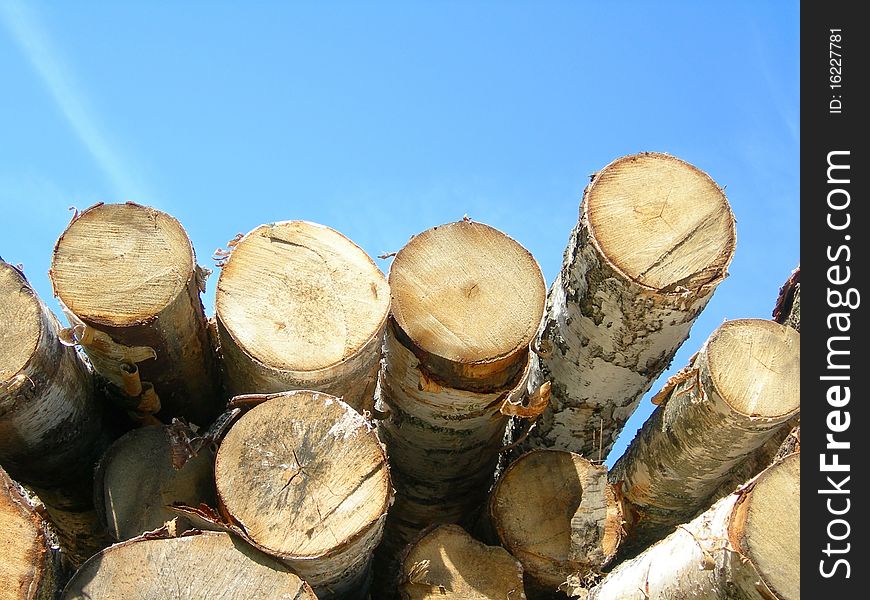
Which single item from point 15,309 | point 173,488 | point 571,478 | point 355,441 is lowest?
point 571,478

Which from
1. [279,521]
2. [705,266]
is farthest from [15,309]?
[705,266]

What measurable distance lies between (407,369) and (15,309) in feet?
3.82

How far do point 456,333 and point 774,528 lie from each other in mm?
1052

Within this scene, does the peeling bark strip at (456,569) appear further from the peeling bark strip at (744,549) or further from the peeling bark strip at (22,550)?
the peeling bark strip at (22,550)

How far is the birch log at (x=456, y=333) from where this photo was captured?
264 cm

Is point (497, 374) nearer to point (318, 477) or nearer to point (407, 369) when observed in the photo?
point (407, 369)

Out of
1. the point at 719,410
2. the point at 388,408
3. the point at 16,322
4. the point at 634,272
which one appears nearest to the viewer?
the point at 16,322

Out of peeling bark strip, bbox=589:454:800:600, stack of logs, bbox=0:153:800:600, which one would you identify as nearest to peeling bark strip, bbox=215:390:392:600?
stack of logs, bbox=0:153:800:600

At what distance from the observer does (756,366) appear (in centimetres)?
278

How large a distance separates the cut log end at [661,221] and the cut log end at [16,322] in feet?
5.48

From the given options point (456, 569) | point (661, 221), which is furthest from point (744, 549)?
point (661, 221)

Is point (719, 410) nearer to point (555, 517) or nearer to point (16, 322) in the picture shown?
point (555, 517)

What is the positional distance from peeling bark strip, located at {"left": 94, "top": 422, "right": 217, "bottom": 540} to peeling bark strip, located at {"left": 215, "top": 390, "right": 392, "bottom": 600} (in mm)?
330

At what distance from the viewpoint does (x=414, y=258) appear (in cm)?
275
